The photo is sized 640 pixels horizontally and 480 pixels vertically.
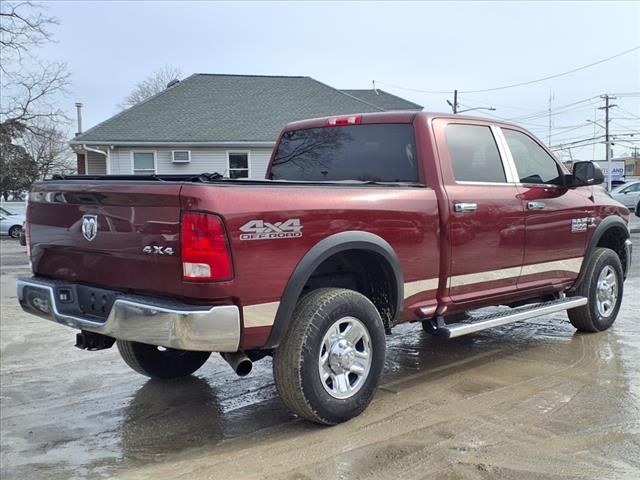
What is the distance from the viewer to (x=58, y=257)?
4.16 metres

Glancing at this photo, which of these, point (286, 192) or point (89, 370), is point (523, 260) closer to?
point (286, 192)

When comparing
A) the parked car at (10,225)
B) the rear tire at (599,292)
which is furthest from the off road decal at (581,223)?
the parked car at (10,225)

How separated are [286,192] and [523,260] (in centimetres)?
247

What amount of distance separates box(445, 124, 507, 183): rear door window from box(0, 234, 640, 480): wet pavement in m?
→ 1.57

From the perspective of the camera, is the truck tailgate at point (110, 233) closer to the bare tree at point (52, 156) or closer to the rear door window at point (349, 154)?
the rear door window at point (349, 154)

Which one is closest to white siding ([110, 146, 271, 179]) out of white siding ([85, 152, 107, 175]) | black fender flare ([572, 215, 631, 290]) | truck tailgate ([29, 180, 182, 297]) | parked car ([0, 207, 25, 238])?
white siding ([85, 152, 107, 175])

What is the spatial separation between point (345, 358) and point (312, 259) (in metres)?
0.70

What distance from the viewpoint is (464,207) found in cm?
470

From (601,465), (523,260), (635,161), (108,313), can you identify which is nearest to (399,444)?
(601,465)

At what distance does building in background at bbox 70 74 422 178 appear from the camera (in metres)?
23.0

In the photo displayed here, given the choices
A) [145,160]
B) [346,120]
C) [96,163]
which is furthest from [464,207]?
[96,163]

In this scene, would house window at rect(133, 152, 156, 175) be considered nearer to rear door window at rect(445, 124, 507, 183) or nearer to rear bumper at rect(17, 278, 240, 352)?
rear door window at rect(445, 124, 507, 183)

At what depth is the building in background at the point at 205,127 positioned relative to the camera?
75.6 ft

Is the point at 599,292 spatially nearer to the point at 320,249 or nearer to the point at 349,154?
the point at 349,154
